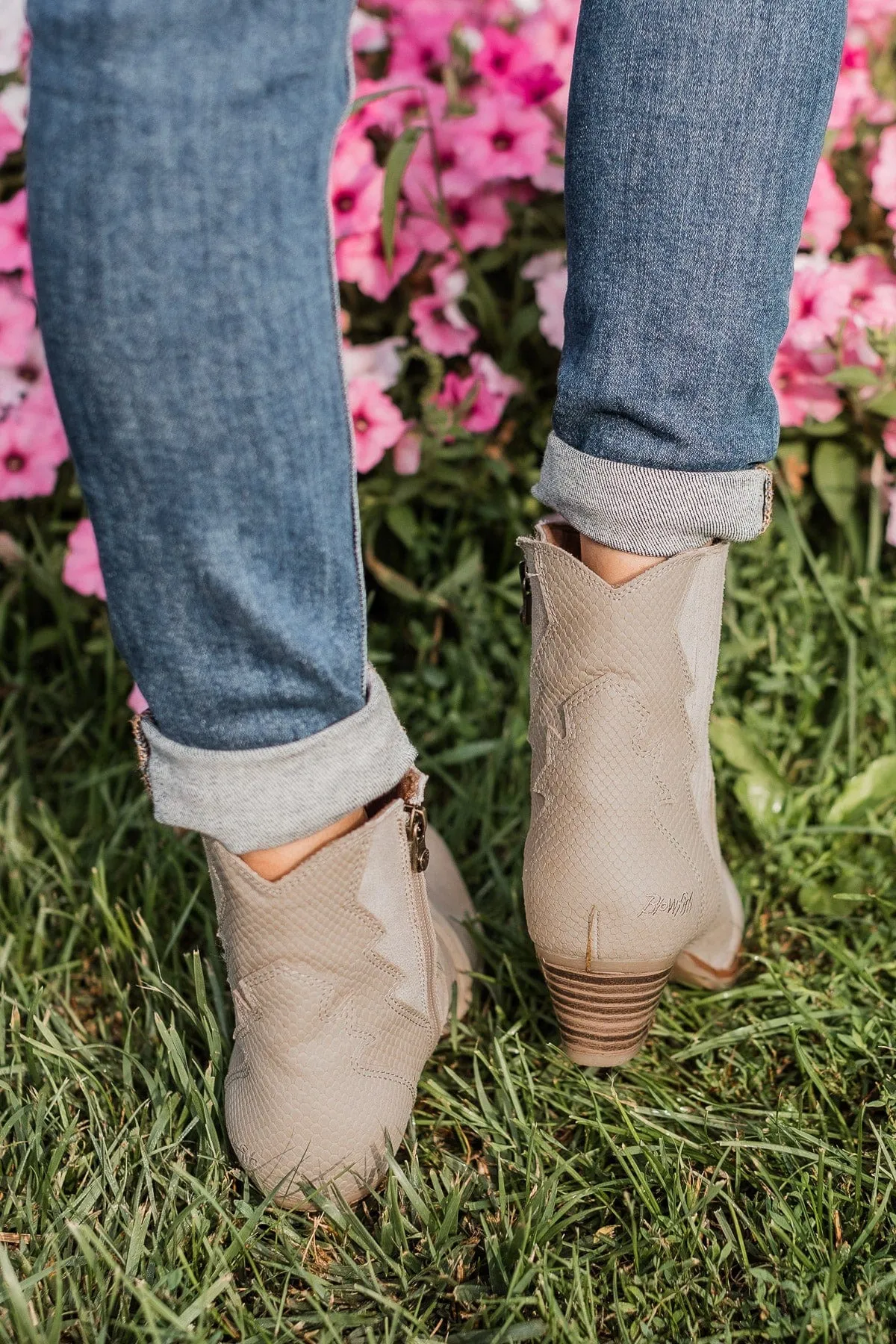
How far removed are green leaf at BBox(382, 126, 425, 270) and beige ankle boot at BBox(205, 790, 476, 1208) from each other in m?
0.90

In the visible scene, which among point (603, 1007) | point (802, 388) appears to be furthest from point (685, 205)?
point (802, 388)

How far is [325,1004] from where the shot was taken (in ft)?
3.31

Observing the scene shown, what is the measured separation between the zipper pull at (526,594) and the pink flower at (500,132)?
820mm

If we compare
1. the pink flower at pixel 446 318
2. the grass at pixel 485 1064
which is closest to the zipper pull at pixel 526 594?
the grass at pixel 485 1064

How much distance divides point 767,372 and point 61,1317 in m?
0.91

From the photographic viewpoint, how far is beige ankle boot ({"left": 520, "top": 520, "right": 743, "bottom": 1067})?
102 cm

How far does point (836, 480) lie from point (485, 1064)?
40.6 inches

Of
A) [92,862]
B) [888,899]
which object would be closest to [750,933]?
[888,899]

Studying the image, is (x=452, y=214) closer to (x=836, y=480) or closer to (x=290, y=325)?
(x=836, y=480)

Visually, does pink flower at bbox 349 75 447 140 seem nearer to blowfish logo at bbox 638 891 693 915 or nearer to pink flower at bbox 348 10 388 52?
pink flower at bbox 348 10 388 52

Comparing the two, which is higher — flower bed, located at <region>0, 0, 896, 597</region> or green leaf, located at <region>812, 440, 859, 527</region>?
flower bed, located at <region>0, 0, 896, 597</region>

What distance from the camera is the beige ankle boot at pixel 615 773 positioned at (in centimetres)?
102

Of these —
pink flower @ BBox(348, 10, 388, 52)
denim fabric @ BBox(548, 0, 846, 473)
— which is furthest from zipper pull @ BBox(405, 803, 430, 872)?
pink flower @ BBox(348, 10, 388, 52)

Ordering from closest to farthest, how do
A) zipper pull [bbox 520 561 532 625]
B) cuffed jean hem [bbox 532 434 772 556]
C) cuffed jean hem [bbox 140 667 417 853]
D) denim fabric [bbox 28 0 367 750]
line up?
denim fabric [bbox 28 0 367 750], cuffed jean hem [bbox 140 667 417 853], cuffed jean hem [bbox 532 434 772 556], zipper pull [bbox 520 561 532 625]
